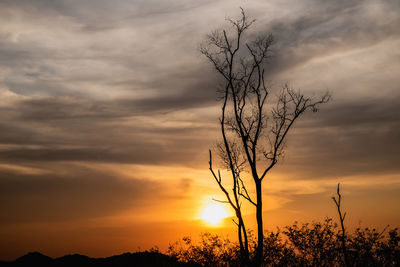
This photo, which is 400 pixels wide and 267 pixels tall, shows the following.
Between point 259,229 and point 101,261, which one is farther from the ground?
point 259,229

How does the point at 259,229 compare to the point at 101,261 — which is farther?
the point at 101,261

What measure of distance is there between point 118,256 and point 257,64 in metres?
18.4

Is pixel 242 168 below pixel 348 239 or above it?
above

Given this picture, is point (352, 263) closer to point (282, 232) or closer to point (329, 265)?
point (329, 265)

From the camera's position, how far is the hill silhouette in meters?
30.1

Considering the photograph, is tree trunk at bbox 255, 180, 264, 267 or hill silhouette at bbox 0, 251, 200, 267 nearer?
tree trunk at bbox 255, 180, 264, 267

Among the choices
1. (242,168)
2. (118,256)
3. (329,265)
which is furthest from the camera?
(118,256)

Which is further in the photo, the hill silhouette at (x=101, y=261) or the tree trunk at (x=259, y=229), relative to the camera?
the hill silhouette at (x=101, y=261)

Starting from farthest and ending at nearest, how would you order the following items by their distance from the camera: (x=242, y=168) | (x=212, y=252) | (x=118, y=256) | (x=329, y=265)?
(x=118, y=256)
(x=212, y=252)
(x=329, y=265)
(x=242, y=168)

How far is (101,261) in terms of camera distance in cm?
3183

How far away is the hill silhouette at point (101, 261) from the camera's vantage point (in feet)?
98.6

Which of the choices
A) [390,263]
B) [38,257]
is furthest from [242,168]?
[38,257]

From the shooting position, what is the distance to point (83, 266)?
1210 inches

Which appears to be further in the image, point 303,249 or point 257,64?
point 303,249
